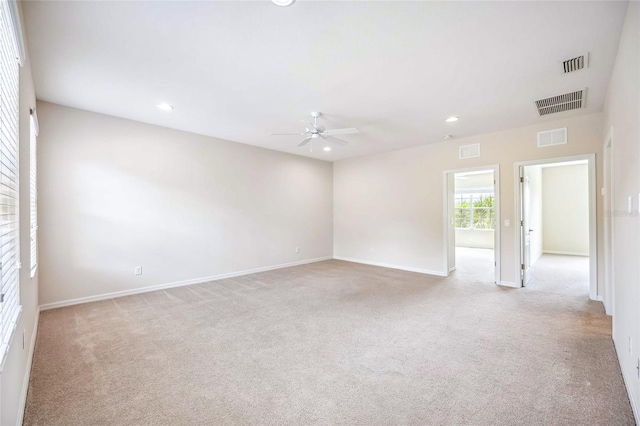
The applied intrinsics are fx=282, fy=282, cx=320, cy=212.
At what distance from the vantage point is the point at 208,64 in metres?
2.76

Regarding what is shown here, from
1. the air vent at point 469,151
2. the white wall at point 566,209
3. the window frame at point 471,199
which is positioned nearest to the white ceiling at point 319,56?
the air vent at point 469,151

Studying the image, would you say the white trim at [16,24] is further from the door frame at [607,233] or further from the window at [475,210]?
the window at [475,210]

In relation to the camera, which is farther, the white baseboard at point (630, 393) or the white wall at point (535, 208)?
the white wall at point (535, 208)

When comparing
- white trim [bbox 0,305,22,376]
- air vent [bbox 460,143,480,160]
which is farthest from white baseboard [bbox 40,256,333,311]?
air vent [bbox 460,143,480,160]

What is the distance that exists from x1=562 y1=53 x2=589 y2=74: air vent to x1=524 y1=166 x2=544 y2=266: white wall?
475 centimetres

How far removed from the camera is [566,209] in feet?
27.1

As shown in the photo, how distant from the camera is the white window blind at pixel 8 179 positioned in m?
1.48

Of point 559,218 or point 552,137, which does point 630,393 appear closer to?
Answer: point 552,137

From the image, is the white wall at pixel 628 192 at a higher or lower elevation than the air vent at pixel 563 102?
lower

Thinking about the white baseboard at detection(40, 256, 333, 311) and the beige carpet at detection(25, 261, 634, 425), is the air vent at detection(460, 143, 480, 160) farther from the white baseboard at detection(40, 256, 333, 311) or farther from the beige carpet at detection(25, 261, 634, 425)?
the white baseboard at detection(40, 256, 333, 311)

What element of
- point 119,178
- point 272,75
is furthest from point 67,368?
point 272,75

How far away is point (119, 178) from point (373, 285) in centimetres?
445

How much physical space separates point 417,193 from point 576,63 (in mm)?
3498

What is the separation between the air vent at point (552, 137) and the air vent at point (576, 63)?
1.90 meters
